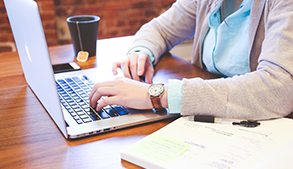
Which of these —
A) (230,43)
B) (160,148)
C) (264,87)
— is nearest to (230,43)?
(230,43)

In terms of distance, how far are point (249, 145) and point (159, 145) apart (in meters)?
0.18

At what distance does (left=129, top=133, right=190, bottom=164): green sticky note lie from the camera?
1.85 ft

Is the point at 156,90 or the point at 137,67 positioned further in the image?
the point at 137,67

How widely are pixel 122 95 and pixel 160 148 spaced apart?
0.22m

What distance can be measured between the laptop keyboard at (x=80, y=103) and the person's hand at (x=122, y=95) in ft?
0.07

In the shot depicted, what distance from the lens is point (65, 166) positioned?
0.58 metres

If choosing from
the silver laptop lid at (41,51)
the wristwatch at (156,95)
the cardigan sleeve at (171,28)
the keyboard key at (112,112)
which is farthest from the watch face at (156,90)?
the cardigan sleeve at (171,28)

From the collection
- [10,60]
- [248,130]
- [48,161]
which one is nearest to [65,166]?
[48,161]

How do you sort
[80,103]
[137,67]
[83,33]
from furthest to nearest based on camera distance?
[83,33] → [137,67] → [80,103]

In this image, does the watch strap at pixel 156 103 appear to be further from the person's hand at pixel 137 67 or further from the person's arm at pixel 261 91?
the person's hand at pixel 137 67

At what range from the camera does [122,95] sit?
77 cm

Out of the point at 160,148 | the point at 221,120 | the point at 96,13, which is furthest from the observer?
the point at 96,13

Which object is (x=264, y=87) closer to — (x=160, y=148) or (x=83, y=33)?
(x=160, y=148)

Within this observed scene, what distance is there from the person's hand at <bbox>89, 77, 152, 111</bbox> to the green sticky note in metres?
0.14
